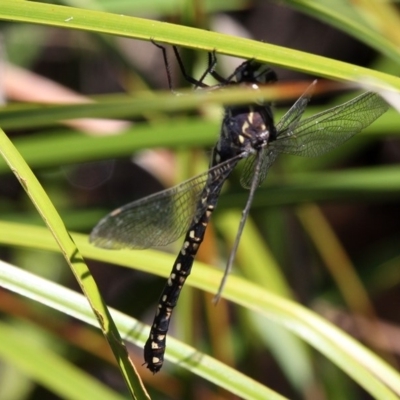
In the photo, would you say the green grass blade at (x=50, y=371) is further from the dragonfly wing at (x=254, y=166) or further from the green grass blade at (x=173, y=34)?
the green grass blade at (x=173, y=34)

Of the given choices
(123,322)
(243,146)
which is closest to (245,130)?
(243,146)

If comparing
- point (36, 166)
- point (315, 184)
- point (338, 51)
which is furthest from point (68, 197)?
point (338, 51)

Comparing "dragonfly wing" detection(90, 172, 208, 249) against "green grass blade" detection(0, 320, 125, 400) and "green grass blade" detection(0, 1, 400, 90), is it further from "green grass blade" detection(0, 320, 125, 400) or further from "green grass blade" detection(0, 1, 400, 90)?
"green grass blade" detection(0, 320, 125, 400)

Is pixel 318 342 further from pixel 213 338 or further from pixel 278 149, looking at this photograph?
pixel 213 338

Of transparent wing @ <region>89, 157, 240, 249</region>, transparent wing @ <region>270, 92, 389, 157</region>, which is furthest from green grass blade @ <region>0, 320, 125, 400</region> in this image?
transparent wing @ <region>270, 92, 389, 157</region>

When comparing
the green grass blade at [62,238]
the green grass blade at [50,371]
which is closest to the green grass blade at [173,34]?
the green grass blade at [62,238]
